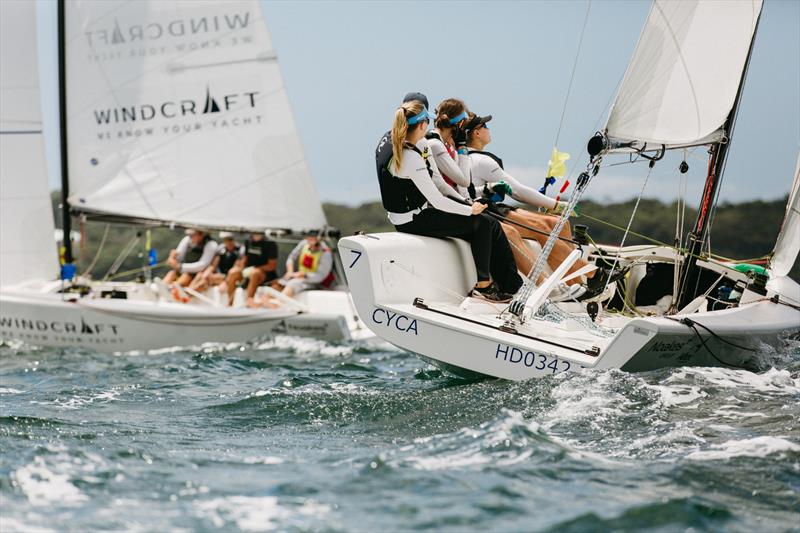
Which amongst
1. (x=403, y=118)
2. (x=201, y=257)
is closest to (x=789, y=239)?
(x=403, y=118)

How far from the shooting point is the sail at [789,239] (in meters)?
7.10

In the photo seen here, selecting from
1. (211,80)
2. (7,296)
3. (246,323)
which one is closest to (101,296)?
(7,296)

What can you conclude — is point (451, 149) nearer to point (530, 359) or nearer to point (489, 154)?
point (489, 154)

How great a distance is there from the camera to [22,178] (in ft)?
40.0

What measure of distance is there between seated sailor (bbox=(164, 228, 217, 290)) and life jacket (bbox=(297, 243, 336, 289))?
1113 mm

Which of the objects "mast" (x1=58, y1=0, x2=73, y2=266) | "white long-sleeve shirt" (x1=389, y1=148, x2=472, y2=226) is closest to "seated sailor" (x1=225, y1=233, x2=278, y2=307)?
"mast" (x1=58, y1=0, x2=73, y2=266)

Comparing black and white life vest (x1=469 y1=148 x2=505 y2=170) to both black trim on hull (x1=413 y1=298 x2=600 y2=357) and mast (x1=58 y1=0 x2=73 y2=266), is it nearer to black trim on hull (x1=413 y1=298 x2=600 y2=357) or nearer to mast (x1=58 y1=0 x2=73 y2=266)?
black trim on hull (x1=413 y1=298 x2=600 y2=357)

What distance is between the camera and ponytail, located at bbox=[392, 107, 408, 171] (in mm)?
6297

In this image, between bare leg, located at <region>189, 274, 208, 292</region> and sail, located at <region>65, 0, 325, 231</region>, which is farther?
sail, located at <region>65, 0, 325, 231</region>

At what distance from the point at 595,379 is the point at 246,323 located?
6.24m

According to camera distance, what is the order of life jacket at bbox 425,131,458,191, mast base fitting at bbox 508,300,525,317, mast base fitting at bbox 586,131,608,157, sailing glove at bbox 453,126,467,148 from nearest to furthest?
mast base fitting at bbox 508,300,525,317 → mast base fitting at bbox 586,131,608,157 → life jacket at bbox 425,131,458,191 → sailing glove at bbox 453,126,467,148

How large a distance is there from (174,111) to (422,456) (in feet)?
30.7

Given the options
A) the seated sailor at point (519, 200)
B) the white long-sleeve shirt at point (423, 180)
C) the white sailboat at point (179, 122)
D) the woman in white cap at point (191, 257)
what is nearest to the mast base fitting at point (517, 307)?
the white long-sleeve shirt at point (423, 180)

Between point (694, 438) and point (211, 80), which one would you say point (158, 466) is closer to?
point (694, 438)
